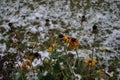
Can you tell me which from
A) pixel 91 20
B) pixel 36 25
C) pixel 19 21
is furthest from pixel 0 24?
pixel 91 20

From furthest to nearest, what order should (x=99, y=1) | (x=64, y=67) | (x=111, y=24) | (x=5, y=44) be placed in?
(x=99, y=1) < (x=111, y=24) < (x=5, y=44) < (x=64, y=67)

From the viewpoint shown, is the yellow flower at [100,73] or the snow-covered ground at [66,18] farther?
the snow-covered ground at [66,18]

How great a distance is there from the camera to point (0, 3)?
32.9 ft

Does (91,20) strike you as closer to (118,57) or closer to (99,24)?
(99,24)

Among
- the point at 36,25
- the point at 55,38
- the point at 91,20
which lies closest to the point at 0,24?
the point at 36,25

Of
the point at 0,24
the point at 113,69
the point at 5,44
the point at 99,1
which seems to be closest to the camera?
the point at 113,69

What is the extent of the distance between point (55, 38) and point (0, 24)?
2.50m

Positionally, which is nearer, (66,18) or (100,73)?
(100,73)

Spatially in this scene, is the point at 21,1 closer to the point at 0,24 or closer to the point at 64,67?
the point at 0,24

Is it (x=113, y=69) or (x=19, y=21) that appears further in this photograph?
(x=19, y=21)

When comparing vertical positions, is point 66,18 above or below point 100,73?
below

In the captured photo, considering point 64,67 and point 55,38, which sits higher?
point 64,67

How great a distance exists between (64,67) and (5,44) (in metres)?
2.94

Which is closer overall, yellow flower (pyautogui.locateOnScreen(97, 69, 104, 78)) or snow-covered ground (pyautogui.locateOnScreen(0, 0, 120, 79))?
yellow flower (pyautogui.locateOnScreen(97, 69, 104, 78))
